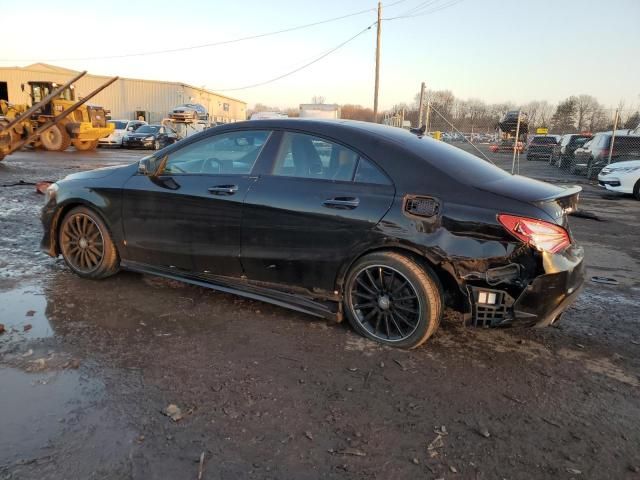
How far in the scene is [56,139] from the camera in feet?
71.7

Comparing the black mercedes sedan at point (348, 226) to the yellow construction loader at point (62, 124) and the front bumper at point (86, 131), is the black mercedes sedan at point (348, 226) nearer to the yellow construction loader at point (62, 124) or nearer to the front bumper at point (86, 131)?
the yellow construction loader at point (62, 124)

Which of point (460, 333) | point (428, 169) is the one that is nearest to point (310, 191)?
point (428, 169)

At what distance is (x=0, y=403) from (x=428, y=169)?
9.72ft

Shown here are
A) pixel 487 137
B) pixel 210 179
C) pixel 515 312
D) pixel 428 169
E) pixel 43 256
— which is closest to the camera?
pixel 515 312

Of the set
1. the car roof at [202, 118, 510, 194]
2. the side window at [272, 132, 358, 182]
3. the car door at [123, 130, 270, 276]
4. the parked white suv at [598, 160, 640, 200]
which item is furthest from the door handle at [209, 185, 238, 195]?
the parked white suv at [598, 160, 640, 200]

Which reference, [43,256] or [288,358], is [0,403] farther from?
[43,256]

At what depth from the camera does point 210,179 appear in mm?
4000

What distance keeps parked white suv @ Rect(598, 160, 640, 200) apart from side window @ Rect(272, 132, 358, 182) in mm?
11785

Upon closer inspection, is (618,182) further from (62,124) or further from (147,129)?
(147,129)

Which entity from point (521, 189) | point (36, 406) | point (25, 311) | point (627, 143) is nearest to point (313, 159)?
point (521, 189)

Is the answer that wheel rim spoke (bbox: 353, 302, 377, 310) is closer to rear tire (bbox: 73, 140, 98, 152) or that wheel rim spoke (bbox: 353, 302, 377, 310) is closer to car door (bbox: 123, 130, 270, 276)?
car door (bbox: 123, 130, 270, 276)

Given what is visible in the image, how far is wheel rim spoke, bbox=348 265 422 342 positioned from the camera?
11.1 ft

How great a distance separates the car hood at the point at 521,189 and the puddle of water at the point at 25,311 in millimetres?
3326

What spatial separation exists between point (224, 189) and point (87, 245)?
1665 millimetres
